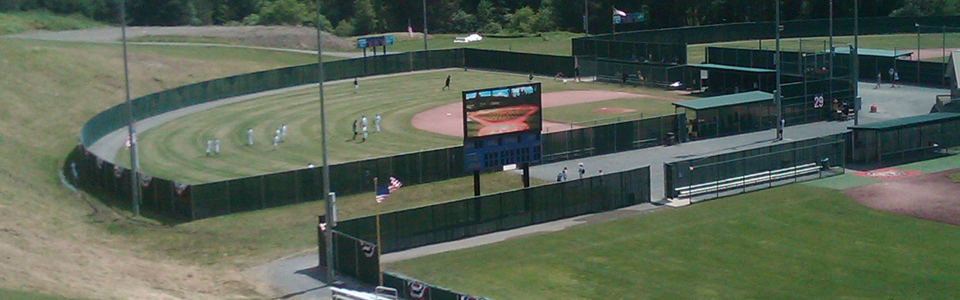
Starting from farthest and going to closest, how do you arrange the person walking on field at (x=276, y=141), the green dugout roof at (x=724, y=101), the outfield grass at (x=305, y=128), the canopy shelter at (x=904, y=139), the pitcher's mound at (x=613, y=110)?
the pitcher's mound at (x=613, y=110), the green dugout roof at (x=724, y=101), the person walking on field at (x=276, y=141), the outfield grass at (x=305, y=128), the canopy shelter at (x=904, y=139)

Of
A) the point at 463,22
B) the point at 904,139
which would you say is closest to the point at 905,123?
the point at 904,139

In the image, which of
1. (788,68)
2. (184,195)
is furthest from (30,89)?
(788,68)

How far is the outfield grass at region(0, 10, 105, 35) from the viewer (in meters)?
109

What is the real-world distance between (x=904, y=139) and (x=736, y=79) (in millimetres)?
21899

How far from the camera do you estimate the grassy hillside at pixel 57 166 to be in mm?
37250

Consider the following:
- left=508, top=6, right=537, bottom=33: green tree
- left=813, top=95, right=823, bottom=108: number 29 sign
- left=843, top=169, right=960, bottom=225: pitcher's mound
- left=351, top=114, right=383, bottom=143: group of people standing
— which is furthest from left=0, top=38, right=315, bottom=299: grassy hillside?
left=813, top=95, right=823, bottom=108: number 29 sign

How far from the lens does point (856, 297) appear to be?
36.1m

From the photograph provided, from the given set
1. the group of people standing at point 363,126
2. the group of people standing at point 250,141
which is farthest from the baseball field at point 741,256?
the group of people standing at point 250,141

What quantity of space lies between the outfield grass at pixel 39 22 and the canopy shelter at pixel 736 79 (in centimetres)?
6096

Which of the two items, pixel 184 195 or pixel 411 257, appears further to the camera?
pixel 184 195

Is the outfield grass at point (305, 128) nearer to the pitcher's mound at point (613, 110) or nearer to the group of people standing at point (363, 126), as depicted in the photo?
the group of people standing at point (363, 126)

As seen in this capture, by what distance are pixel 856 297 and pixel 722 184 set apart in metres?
16.0

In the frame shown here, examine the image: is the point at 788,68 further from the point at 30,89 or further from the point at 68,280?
the point at 68,280

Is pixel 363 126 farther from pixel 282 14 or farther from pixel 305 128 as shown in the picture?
pixel 282 14
